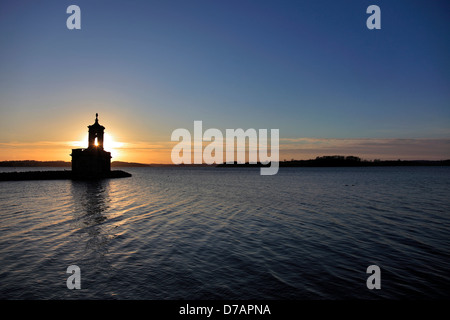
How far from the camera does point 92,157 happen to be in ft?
250

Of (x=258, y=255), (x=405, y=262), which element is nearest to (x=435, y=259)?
Result: (x=405, y=262)

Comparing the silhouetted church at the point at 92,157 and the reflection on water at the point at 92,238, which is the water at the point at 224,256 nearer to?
the reflection on water at the point at 92,238

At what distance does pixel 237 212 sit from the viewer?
26547mm

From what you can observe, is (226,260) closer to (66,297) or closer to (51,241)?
(66,297)

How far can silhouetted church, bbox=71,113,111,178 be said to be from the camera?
7438 cm

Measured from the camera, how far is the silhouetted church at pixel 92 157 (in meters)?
74.4

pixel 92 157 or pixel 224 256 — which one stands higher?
pixel 92 157

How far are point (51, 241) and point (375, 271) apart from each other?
53.7ft

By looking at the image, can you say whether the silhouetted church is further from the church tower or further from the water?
the water

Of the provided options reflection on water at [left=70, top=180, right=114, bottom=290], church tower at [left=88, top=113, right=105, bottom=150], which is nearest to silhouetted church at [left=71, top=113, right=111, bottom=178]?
church tower at [left=88, top=113, right=105, bottom=150]

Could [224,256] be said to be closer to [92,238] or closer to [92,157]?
[92,238]

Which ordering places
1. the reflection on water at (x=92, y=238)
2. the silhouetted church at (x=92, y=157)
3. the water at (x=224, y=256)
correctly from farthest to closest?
the silhouetted church at (x=92, y=157) → the reflection on water at (x=92, y=238) → the water at (x=224, y=256)

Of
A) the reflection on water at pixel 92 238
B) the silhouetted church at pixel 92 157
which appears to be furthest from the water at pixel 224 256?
the silhouetted church at pixel 92 157

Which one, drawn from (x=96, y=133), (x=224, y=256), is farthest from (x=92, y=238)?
(x=96, y=133)
